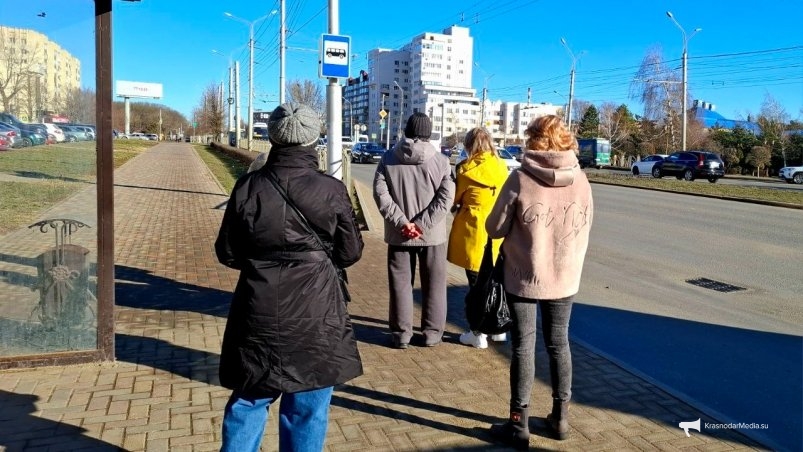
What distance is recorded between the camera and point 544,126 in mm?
3279

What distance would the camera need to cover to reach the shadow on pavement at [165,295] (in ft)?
19.2

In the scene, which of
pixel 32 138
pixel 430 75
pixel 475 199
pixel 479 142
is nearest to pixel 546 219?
pixel 475 199

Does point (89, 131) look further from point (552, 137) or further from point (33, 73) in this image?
point (552, 137)

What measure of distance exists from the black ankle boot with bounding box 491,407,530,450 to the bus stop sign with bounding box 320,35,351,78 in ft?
23.3

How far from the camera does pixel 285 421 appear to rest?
2607 millimetres

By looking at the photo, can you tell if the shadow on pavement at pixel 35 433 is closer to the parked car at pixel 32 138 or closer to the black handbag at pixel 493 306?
the parked car at pixel 32 138

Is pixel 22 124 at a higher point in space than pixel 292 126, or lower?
higher

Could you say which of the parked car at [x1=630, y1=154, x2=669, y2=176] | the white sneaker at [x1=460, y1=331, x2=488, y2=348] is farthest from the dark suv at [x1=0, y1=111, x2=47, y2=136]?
the parked car at [x1=630, y1=154, x2=669, y2=176]

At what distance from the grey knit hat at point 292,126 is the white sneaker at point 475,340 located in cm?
284

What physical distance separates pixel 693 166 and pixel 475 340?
30.8m

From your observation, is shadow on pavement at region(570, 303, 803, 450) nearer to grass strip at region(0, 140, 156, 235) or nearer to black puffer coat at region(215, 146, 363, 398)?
black puffer coat at region(215, 146, 363, 398)

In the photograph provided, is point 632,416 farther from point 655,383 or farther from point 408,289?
point 408,289

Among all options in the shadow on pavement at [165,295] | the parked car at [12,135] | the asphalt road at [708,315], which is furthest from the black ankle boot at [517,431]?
the parked car at [12,135]

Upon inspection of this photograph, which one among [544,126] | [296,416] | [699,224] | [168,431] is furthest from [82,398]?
[699,224]
